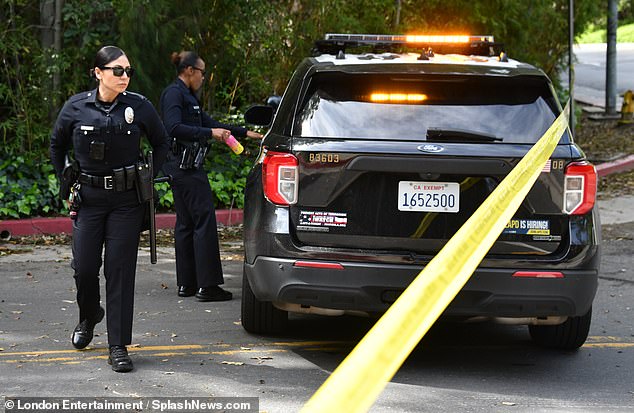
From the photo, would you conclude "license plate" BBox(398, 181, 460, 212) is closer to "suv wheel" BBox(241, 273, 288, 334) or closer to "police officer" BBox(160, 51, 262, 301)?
"suv wheel" BBox(241, 273, 288, 334)

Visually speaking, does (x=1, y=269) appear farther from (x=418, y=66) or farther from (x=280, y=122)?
(x=418, y=66)

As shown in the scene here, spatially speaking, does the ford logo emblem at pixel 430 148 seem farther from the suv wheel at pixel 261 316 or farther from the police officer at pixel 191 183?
the police officer at pixel 191 183

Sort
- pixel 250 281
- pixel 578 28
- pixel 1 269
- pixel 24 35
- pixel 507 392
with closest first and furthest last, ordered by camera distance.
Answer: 1. pixel 507 392
2. pixel 250 281
3. pixel 1 269
4. pixel 24 35
5. pixel 578 28

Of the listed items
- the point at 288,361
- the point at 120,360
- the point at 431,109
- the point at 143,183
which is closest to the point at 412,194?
the point at 431,109

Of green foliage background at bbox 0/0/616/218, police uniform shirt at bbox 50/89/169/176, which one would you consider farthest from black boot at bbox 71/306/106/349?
green foliage background at bbox 0/0/616/218

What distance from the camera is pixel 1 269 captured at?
959 centimetres

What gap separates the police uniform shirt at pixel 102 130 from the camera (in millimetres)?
6191

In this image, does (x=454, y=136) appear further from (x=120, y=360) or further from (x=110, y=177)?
(x=120, y=360)

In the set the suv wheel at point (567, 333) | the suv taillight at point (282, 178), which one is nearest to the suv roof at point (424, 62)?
the suv taillight at point (282, 178)

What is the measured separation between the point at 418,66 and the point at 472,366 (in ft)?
5.52

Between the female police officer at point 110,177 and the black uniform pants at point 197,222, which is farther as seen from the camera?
the black uniform pants at point 197,222

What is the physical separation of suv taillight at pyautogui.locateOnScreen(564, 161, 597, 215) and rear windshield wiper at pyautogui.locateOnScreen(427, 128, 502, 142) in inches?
16.9

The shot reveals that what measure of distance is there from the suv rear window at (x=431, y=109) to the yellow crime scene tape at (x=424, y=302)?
191 millimetres

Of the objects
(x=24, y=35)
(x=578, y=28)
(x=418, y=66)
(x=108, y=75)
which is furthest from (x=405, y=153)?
(x=578, y=28)
